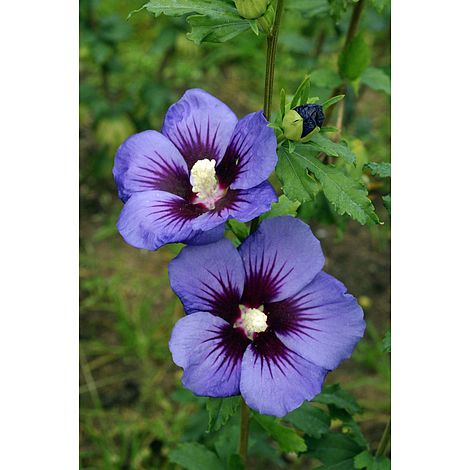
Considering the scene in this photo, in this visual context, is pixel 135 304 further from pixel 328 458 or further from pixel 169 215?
pixel 169 215

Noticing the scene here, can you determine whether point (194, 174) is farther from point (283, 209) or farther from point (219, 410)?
point (219, 410)

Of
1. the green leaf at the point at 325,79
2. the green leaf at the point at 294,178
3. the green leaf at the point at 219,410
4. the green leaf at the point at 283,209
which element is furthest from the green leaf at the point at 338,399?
the green leaf at the point at 325,79

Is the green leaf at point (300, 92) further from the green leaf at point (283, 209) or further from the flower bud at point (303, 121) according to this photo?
the green leaf at point (283, 209)

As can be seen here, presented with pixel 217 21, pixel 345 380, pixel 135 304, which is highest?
pixel 217 21

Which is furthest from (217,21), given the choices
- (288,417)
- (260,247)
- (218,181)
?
(288,417)

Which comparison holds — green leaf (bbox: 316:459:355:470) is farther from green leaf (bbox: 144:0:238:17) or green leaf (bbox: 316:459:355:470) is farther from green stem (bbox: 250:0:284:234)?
green leaf (bbox: 144:0:238:17)

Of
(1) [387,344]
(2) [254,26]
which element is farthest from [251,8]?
(1) [387,344]
